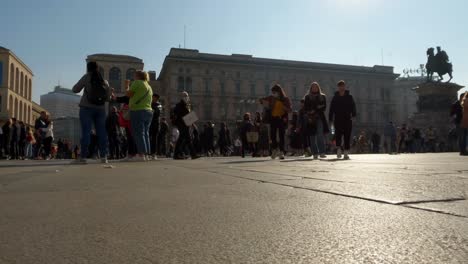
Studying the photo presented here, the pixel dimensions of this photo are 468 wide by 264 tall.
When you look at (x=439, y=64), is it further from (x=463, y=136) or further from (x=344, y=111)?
(x=344, y=111)

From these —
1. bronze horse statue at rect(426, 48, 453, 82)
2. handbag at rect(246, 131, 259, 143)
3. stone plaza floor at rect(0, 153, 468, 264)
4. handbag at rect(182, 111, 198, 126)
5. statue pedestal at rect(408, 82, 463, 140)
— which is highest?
bronze horse statue at rect(426, 48, 453, 82)

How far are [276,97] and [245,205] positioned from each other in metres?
6.92

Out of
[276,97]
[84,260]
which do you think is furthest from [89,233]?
[276,97]

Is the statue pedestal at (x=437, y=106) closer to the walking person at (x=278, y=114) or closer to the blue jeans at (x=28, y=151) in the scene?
the walking person at (x=278, y=114)

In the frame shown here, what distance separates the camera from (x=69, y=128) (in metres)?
94.4

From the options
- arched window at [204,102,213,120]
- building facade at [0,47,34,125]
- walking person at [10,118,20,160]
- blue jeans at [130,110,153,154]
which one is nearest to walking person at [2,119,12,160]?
A: walking person at [10,118,20,160]

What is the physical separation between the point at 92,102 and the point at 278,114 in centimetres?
365

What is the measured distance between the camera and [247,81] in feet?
231

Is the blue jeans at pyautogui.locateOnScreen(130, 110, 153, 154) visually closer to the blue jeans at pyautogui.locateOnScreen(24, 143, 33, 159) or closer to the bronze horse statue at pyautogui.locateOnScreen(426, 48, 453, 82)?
the blue jeans at pyautogui.locateOnScreen(24, 143, 33, 159)

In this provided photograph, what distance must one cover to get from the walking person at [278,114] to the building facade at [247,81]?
185 feet

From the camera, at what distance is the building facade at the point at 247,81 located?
66.8m

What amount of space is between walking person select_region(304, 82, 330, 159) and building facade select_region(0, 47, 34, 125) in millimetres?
59145

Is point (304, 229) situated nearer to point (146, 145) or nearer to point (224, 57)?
point (146, 145)

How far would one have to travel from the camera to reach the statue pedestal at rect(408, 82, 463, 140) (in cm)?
2645
